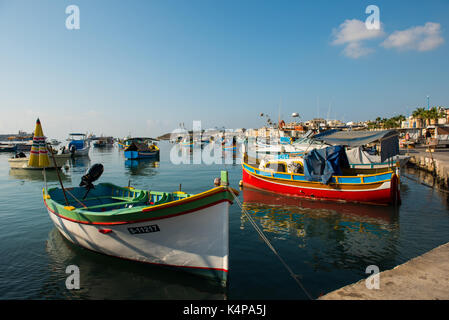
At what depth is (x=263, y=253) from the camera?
9.41 m

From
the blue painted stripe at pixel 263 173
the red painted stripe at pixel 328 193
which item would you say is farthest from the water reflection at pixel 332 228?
the blue painted stripe at pixel 263 173

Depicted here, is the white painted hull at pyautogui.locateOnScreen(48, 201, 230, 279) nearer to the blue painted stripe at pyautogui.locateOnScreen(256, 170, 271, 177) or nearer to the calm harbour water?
the calm harbour water

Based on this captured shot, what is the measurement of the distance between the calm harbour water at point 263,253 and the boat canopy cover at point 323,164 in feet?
6.09

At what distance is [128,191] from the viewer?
1261 cm

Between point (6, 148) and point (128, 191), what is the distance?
8939cm

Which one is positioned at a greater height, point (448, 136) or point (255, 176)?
point (448, 136)

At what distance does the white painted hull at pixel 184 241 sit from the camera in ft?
22.8

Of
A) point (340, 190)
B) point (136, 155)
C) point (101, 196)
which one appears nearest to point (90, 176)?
point (101, 196)

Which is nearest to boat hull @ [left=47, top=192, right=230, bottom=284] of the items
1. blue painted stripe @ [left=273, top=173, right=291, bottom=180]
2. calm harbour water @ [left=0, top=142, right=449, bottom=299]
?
calm harbour water @ [left=0, top=142, right=449, bottom=299]

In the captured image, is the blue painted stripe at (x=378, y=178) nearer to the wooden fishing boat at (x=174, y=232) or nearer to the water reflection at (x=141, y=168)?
the wooden fishing boat at (x=174, y=232)

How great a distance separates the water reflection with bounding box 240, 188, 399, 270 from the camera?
29.7 ft
